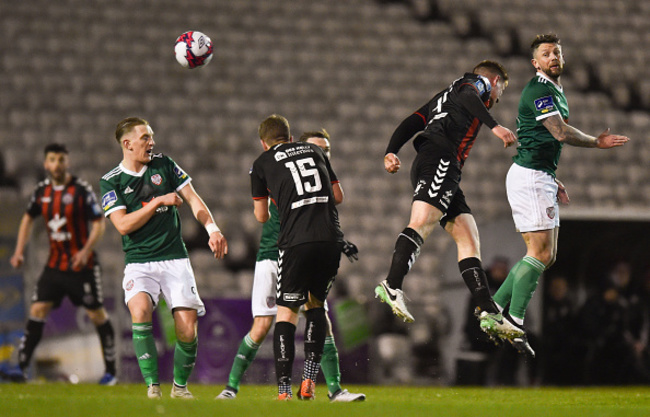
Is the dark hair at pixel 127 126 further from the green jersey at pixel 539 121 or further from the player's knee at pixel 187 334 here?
the green jersey at pixel 539 121

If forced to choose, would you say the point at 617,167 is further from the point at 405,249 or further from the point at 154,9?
the point at 405,249

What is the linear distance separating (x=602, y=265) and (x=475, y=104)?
487 cm

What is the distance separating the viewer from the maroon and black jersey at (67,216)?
860 cm

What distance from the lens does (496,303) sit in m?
6.25

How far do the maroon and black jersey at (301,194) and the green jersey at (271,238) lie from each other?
895 millimetres

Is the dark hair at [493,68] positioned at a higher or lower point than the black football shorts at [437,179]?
higher

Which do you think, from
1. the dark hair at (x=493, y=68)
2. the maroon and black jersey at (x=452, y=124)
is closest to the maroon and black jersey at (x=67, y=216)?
the maroon and black jersey at (x=452, y=124)

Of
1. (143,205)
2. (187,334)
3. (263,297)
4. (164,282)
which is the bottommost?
(187,334)

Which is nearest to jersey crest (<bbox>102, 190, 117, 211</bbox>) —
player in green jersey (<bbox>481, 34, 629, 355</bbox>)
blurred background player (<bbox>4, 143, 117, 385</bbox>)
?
player in green jersey (<bbox>481, 34, 629, 355</bbox>)

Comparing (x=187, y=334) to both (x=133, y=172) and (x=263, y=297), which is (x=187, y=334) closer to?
(x=263, y=297)

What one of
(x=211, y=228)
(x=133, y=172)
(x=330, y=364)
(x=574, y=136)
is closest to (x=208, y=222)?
(x=211, y=228)

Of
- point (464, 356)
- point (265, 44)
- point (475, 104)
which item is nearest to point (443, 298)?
point (464, 356)

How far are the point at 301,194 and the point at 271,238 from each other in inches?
44.1

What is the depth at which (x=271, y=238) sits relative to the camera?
6535mm
